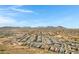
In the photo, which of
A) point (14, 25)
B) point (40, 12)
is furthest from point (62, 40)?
point (14, 25)
